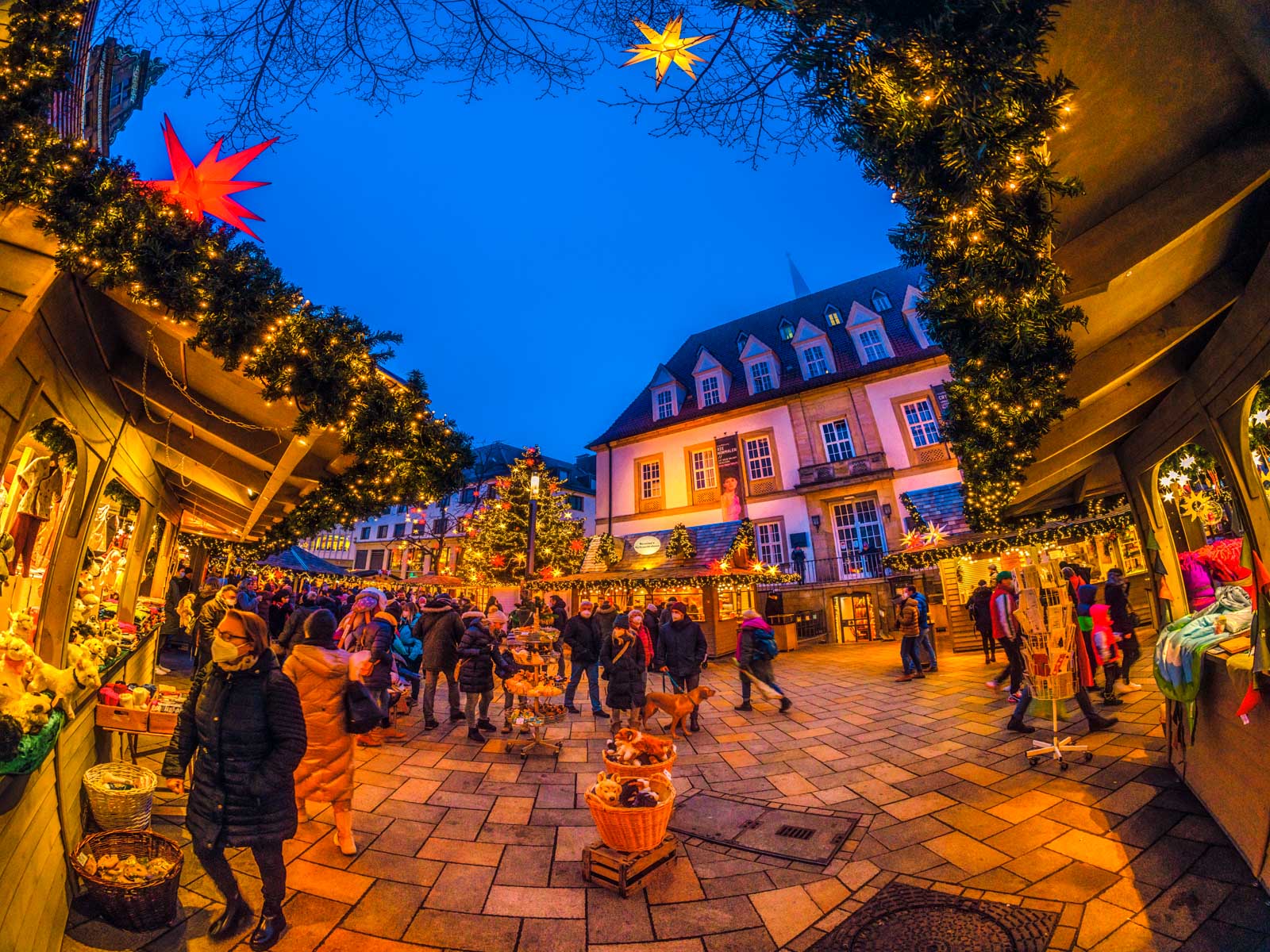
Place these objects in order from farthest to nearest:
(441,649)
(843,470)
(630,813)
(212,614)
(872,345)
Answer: (872,345) → (843,470) → (441,649) → (212,614) → (630,813)

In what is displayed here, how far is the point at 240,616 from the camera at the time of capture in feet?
9.59

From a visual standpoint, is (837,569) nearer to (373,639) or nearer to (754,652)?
(754,652)

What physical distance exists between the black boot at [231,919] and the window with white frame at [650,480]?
2241 cm

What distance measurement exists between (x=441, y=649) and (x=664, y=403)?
20914 mm

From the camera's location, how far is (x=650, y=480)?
2569cm

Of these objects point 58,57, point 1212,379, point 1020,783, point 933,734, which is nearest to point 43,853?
point 58,57

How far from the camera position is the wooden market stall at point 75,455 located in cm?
247

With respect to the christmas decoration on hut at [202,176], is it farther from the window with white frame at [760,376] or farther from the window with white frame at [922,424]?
the window with white frame at [760,376]

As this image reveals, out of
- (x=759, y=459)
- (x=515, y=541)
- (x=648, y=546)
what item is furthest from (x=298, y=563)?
(x=759, y=459)

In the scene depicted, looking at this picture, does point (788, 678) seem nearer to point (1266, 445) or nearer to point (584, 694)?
point (584, 694)

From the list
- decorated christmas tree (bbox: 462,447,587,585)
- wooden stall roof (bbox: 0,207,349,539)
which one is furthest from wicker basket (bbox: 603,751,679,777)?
decorated christmas tree (bbox: 462,447,587,585)

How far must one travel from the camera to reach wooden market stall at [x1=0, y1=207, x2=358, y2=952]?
8.12 ft

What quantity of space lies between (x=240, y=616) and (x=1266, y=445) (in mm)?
7565

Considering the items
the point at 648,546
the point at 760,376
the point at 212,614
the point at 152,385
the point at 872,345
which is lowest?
the point at 212,614
